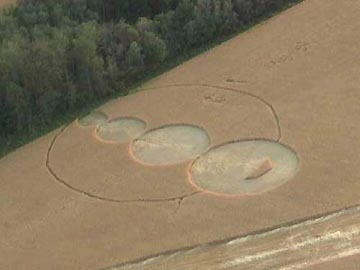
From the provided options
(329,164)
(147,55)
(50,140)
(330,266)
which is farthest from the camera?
(147,55)

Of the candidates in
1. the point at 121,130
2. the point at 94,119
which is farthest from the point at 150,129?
the point at 94,119

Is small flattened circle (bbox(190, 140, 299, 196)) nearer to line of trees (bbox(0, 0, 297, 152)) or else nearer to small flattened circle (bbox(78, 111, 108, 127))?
small flattened circle (bbox(78, 111, 108, 127))

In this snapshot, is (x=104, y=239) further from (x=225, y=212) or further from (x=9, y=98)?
(x=9, y=98)

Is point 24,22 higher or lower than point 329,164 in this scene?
higher

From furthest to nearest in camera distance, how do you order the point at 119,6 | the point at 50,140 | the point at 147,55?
the point at 119,6 → the point at 147,55 → the point at 50,140

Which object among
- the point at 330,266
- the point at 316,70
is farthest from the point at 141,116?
the point at 330,266

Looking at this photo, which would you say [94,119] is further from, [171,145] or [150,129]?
[171,145]
